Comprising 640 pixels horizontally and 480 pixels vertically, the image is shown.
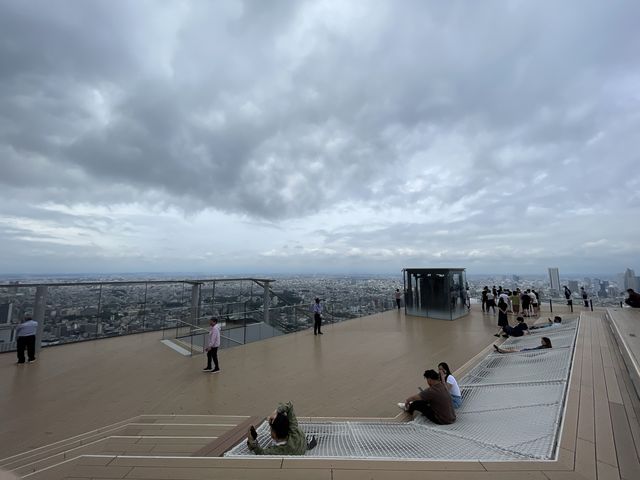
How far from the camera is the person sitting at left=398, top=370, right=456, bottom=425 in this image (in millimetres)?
4238

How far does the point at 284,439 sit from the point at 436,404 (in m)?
2.41

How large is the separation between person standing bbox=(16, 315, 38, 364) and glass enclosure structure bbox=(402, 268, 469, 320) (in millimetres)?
15422

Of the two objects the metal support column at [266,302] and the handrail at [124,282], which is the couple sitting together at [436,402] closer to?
the metal support column at [266,302]

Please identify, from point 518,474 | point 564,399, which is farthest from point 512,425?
point 518,474

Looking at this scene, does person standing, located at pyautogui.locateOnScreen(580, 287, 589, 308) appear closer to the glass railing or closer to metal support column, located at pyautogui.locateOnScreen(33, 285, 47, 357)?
the glass railing

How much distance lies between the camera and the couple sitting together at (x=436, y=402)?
14.0ft

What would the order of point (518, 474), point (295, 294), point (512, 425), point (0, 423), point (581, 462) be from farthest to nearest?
point (295, 294) → point (0, 423) → point (512, 425) → point (581, 462) → point (518, 474)

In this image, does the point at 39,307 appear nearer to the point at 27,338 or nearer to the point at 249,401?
the point at 27,338

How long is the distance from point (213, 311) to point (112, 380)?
4936mm

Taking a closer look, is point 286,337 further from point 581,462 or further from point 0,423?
point 581,462

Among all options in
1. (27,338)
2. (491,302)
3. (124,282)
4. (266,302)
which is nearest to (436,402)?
(266,302)

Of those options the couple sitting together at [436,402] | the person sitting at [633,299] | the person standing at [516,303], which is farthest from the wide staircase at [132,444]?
the person sitting at [633,299]

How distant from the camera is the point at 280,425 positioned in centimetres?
335

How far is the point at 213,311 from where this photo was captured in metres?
11.4
